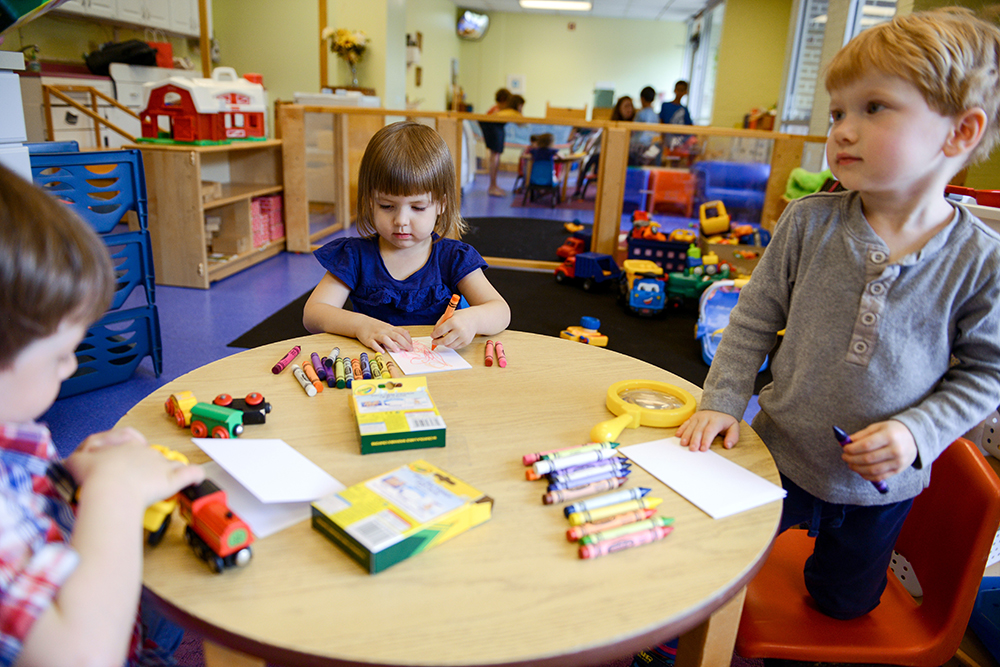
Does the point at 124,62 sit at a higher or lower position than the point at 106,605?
higher

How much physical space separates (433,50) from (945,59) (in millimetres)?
9813

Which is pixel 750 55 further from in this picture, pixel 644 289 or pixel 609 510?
pixel 609 510

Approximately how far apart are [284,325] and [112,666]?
8.87 ft

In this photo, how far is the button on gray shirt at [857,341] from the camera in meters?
0.88

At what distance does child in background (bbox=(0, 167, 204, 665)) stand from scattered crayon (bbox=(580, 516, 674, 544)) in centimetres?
42

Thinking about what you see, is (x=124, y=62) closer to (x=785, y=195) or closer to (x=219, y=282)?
(x=219, y=282)

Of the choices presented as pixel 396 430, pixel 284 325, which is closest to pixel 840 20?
pixel 284 325

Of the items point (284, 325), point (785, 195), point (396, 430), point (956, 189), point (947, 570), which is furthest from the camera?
point (785, 195)

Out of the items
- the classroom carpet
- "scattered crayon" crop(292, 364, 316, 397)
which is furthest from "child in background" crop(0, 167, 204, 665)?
the classroom carpet

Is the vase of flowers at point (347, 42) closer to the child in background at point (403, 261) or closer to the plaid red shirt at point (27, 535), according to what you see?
the child in background at point (403, 261)

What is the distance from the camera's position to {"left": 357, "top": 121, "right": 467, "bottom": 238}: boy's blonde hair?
4.60 ft

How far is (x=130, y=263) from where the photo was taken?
2383mm

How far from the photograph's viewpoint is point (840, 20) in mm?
4816

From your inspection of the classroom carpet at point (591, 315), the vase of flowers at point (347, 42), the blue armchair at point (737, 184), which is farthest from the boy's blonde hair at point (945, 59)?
the vase of flowers at point (347, 42)
